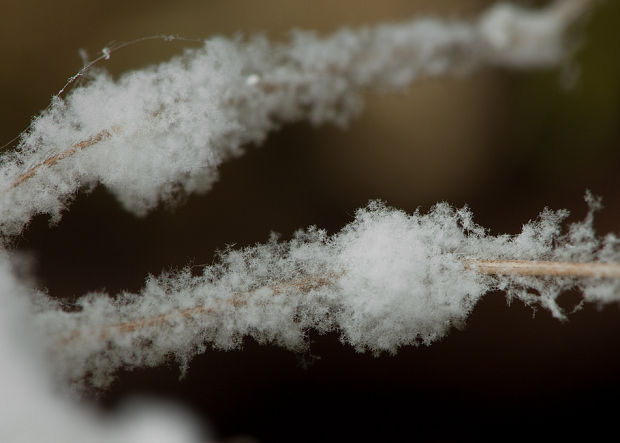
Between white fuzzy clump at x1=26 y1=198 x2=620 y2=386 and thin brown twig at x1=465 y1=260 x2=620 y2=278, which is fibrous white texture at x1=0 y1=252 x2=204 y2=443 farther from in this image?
thin brown twig at x1=465 y1=260 x2=620 y2=278

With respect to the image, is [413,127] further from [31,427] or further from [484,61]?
[31,427]

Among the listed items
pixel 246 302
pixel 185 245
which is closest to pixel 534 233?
pixel 246 302

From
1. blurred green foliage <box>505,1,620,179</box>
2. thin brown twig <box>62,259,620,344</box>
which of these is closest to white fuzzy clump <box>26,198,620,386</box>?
thin brown twig <box>62,259,620,344</box>

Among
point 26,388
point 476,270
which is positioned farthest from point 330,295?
point 26,388

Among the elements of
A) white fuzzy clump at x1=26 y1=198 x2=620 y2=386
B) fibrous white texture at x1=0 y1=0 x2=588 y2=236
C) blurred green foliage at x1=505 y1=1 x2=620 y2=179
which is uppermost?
fibrous white texture at x1=0 y1=0 x2=588 y2=236

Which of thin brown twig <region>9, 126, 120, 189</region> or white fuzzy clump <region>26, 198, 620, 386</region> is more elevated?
thin brown twig <region>9, 126, 120, 189</region>

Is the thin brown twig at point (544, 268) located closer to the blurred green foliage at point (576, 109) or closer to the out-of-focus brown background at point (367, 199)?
the out-of-focus brown background at point (367, 199)

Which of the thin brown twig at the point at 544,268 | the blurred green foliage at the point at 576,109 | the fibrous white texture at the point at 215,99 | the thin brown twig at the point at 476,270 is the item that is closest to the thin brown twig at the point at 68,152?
the fibrous white texture at the point at 215,99
